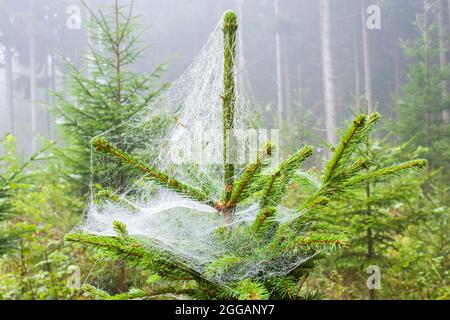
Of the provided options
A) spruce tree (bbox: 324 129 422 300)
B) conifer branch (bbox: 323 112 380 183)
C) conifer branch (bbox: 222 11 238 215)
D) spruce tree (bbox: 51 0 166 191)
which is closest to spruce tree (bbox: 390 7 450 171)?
spruce tree (bbox: 324 129 422 300)

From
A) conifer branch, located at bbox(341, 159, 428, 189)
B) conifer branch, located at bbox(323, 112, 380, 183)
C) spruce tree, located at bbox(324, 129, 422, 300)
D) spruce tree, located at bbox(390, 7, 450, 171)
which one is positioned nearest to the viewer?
conifer branch, located at bbox(323, 112, 380, 183)

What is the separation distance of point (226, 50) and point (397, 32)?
34.4 m

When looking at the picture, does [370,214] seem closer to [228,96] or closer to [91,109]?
[228,96]

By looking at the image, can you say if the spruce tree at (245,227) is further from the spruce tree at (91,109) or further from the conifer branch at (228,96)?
the spruce tree at (91,109)

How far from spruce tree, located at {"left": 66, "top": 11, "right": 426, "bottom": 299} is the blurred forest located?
11 cm

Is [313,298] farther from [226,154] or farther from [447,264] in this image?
[447,264]

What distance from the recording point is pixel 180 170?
72.2 inches

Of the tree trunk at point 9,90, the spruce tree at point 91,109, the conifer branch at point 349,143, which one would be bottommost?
the conifer branch at point 349,143

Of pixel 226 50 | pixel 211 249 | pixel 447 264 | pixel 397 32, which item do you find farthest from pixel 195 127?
pixel 397 32

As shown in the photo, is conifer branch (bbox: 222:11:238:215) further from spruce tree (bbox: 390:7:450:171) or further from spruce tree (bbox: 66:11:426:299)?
spruce tree (bbox: 390:7:450:171)

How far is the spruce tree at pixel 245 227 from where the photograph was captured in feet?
3.85

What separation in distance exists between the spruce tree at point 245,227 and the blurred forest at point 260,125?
11 centimetres

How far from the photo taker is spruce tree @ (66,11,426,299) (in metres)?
1.17

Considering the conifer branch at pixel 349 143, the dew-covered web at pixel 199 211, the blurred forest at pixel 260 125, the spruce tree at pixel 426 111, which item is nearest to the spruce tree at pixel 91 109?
the blurred forest at pixel 260 125
